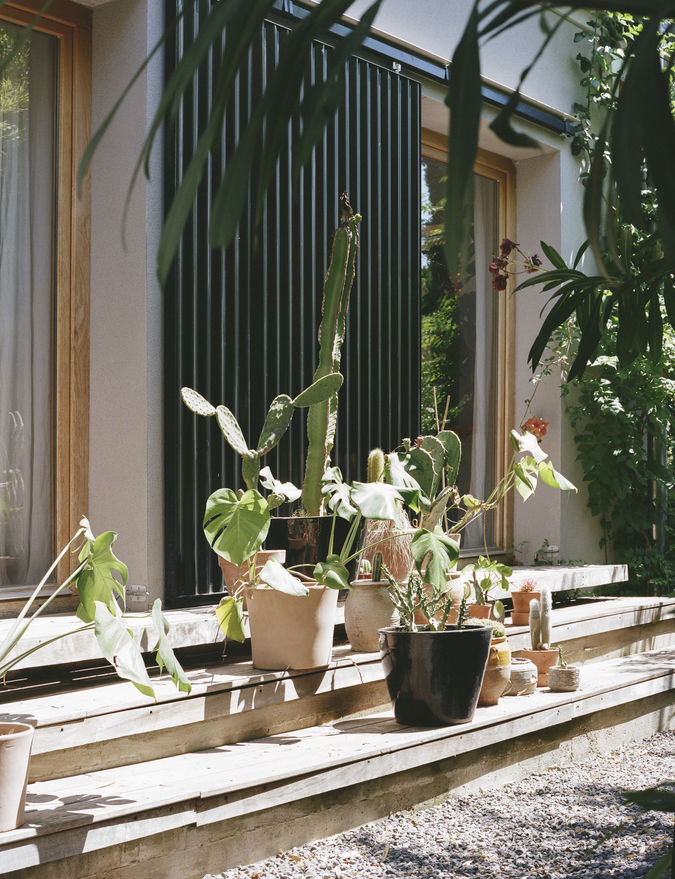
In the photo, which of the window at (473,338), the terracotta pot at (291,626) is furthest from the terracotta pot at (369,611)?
the window at (473,338)

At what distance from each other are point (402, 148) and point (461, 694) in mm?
2736

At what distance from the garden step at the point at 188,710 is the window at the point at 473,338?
2409 mm

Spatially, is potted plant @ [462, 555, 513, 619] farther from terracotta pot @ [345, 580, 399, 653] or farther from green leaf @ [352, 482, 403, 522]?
green leaf @ [352, 482, 403, 522]

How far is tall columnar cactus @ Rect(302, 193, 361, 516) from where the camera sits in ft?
12.1

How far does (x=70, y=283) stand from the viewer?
3727mm

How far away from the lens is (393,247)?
15.1 ft

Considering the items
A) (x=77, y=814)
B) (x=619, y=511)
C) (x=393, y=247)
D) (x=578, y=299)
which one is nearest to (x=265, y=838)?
(x=77, y=814)

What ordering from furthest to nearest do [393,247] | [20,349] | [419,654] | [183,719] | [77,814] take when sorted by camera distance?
[393,247] < [20,349] < [419,654] < [183,719] < [77,814]

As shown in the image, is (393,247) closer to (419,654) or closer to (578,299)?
(419,654)

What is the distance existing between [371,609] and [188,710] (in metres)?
0.83

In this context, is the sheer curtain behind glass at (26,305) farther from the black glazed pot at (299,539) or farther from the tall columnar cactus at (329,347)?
the tall columnar cactus at (329,347)

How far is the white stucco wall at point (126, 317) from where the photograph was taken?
3.59 m

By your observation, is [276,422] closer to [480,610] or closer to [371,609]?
[371,609]

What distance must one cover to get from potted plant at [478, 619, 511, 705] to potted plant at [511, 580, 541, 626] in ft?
2.20
